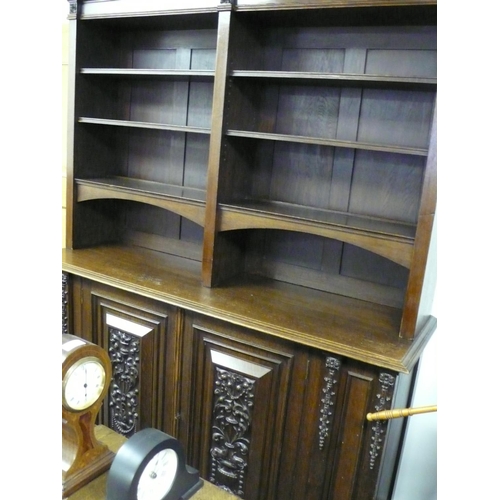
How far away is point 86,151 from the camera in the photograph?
2299mm

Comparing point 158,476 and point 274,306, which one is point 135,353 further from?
point 158,476

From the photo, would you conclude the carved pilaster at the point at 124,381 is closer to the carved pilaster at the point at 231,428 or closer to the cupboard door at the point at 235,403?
the cupboard door at the point at 235,403

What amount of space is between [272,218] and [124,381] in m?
1.02

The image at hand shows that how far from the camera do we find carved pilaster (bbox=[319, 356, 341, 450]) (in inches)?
63.0

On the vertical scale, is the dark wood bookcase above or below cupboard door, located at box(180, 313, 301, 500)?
above

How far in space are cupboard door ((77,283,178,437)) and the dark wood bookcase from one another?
0.04 feet

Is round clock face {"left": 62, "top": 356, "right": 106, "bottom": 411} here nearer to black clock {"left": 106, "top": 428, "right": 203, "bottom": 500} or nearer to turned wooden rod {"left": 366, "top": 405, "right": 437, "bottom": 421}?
black clock {"left": 106, "top": 428, "right": 203, "bottom": 500}

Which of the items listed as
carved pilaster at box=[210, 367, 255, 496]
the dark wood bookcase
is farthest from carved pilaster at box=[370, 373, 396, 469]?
carved pilaster at box=[210, 367, 255, 496]

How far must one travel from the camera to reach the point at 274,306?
6.01ft

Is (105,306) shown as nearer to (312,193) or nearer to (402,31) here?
(312,193)

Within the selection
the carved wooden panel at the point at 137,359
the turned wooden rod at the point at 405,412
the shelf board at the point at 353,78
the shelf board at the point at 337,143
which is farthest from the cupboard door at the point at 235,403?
the shelf board at the point at 353,78

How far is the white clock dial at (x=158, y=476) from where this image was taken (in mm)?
879

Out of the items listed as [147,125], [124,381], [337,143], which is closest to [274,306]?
[337,143]
